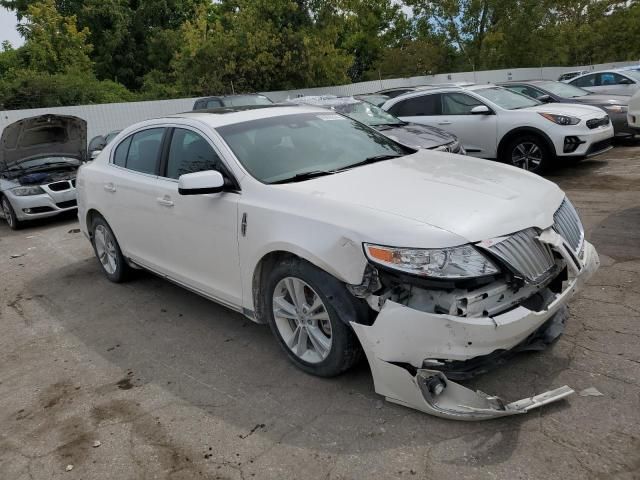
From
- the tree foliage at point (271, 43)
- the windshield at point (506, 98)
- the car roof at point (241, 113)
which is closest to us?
the car roof at point (241, 113)

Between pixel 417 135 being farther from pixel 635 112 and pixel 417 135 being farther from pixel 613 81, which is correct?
pixel 613 81

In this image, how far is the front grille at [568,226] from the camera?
11.5 feet

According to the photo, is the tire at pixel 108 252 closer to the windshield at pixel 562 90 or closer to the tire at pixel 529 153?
the tire at pixel 529 153

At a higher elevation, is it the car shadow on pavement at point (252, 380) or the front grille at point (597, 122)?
the front grille at point (597, 122)

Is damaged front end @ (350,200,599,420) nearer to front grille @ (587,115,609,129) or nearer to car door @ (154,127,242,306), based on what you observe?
car door @ (154,127,242,306)

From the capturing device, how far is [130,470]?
2998 mm

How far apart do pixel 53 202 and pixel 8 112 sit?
11.7 meters

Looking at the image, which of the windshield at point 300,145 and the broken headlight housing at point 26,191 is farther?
the broken headlight housing at point 26,191

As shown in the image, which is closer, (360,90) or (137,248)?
(137,248)

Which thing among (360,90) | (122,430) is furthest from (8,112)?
(122,430)

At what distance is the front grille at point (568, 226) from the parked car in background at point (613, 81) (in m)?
11.8

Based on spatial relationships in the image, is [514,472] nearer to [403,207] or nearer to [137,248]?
[403,207]

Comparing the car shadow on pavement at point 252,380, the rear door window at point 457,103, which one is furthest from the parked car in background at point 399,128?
the car shadow on pavement at point 252,380

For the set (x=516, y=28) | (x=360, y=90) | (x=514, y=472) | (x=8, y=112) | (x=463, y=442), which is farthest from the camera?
(x=516, y=28)
